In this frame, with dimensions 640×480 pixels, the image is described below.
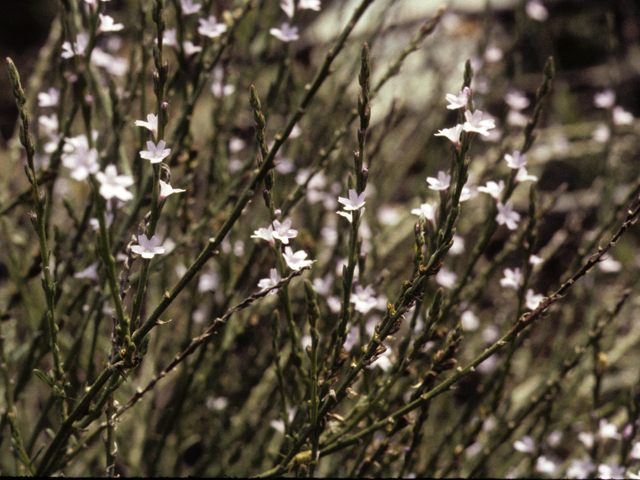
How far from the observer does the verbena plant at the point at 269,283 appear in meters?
0.89

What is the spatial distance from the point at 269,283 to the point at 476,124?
44 cm

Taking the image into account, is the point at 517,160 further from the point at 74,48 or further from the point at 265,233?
the point at 74,48

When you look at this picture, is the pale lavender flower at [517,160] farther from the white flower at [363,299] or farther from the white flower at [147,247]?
the white flower at [147,247]

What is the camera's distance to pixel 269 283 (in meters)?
0.99

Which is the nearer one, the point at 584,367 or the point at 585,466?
the point at 585,466

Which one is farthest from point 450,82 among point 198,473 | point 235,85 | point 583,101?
point 198,473

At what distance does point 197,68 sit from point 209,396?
93 cm

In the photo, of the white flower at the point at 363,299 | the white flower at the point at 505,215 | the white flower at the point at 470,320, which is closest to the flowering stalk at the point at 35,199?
the white flower at the point at 363,299

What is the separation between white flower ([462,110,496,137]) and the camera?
2.92 feet

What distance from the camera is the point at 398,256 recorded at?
2.63 meters

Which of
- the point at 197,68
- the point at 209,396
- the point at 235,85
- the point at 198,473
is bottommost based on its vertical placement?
the point at 198,473

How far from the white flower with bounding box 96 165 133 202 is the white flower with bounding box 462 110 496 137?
521mm

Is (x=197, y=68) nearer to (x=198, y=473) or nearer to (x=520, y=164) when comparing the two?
(x=520, y=164)

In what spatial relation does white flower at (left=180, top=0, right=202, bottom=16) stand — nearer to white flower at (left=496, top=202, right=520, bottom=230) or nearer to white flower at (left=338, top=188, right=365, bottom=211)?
white flower at (left=338, top=188, right=365, bottom=211)
